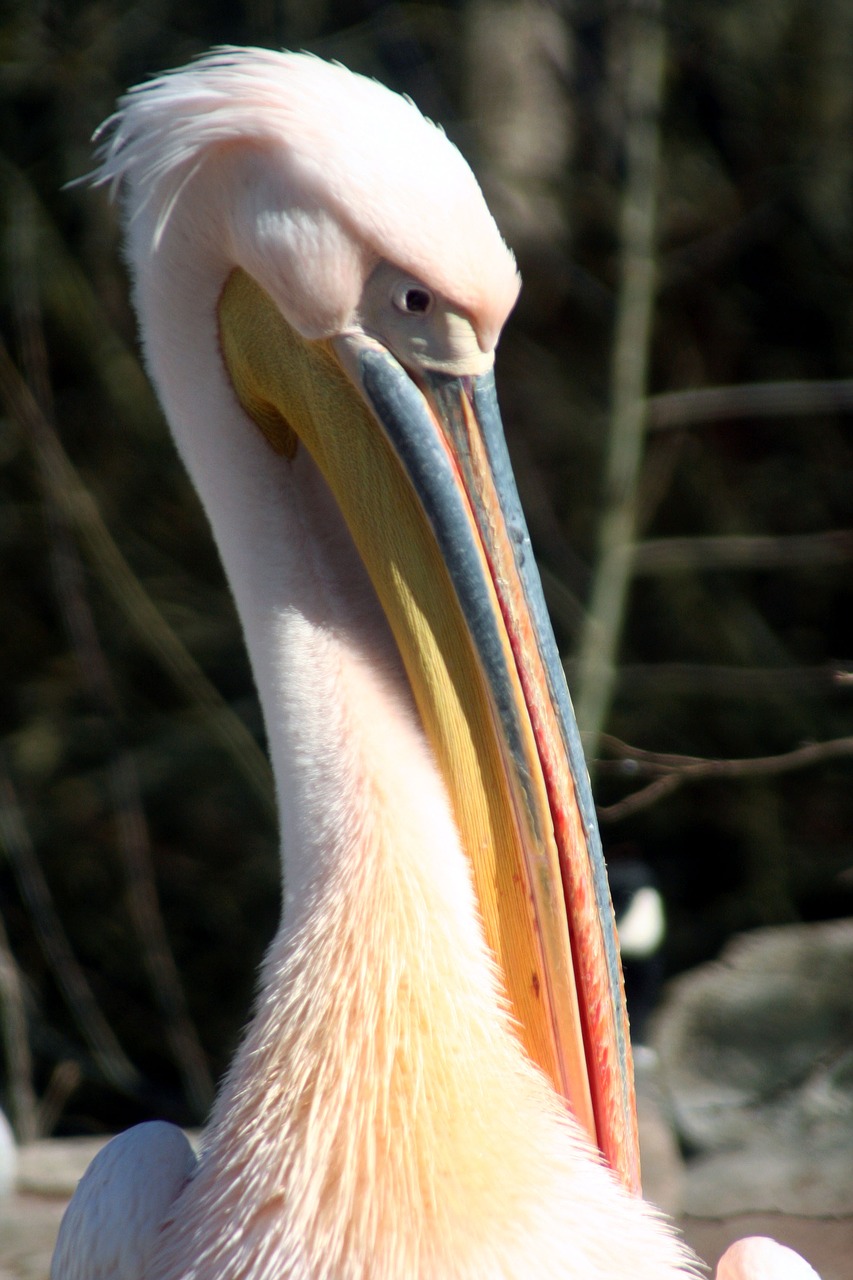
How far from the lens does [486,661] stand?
4.41 ft

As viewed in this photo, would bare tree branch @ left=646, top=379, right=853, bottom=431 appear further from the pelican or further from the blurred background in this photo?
the pelican

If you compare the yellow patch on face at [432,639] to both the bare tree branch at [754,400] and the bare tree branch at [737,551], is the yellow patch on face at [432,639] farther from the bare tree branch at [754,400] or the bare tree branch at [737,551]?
the bare tree branch at [754,400]

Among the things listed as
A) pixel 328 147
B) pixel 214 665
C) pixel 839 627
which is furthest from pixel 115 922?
pixel 328 147

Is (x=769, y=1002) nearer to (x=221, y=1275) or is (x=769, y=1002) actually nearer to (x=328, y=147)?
(x=221, y=1275)

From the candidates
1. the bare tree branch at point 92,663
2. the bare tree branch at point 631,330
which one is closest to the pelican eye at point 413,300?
the bare tree branch at point 631,330

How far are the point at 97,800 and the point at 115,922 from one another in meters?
0.55

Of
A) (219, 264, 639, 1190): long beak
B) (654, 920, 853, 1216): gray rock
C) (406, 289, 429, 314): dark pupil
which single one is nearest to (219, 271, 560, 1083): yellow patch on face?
(219, 264, 639, 1190): long beak

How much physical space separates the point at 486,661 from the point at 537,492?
278 centimetres

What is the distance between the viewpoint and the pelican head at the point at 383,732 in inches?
49.9

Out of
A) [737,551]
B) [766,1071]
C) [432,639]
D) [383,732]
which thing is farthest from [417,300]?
[766,1071]

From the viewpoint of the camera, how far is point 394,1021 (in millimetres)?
1310

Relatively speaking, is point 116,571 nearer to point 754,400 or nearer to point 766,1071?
point 754,400

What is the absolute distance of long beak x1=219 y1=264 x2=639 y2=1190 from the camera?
1349mm

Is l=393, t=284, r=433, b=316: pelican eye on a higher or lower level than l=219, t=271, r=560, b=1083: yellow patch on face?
higher
